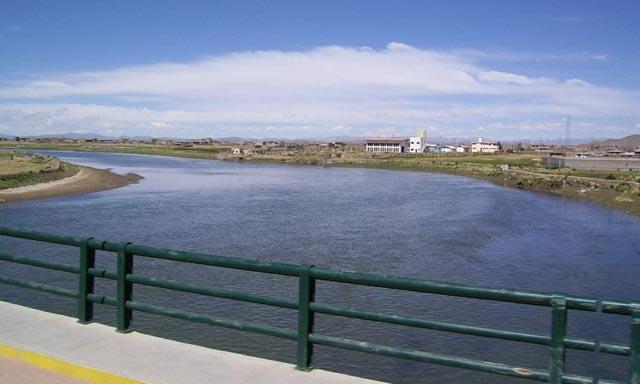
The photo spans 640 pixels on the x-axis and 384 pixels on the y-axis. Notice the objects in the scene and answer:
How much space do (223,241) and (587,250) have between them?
Result: 20019 millimetres

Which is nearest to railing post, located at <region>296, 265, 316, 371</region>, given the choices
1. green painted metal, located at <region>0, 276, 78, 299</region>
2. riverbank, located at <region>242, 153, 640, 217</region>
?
green painted metal, located at <region>0, 276, 78, 299</region>

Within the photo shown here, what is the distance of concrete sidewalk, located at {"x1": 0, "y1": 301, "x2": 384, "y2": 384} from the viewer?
5602 millimetres

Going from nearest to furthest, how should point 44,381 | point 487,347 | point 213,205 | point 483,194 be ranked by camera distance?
point 44,381 → point 487,347 → point 213,205 → point 483,194

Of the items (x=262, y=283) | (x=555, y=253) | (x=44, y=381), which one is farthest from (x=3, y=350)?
(x=555, y=253)

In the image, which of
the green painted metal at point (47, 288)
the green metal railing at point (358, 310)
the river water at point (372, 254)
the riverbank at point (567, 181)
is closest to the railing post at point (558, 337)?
the green metal railing at point (358, 310)

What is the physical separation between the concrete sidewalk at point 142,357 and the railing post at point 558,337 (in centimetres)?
167

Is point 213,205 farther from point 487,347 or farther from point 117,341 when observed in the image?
point 117,341

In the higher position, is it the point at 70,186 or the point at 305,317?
the point at 305,317

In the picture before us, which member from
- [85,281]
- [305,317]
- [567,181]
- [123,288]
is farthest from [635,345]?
[567,181]

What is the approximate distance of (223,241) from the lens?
29953mm

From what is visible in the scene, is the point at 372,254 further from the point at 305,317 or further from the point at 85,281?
the point at 305,317

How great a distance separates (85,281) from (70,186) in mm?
56607

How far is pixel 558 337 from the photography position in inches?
187

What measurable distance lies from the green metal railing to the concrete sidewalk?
0.86ft
